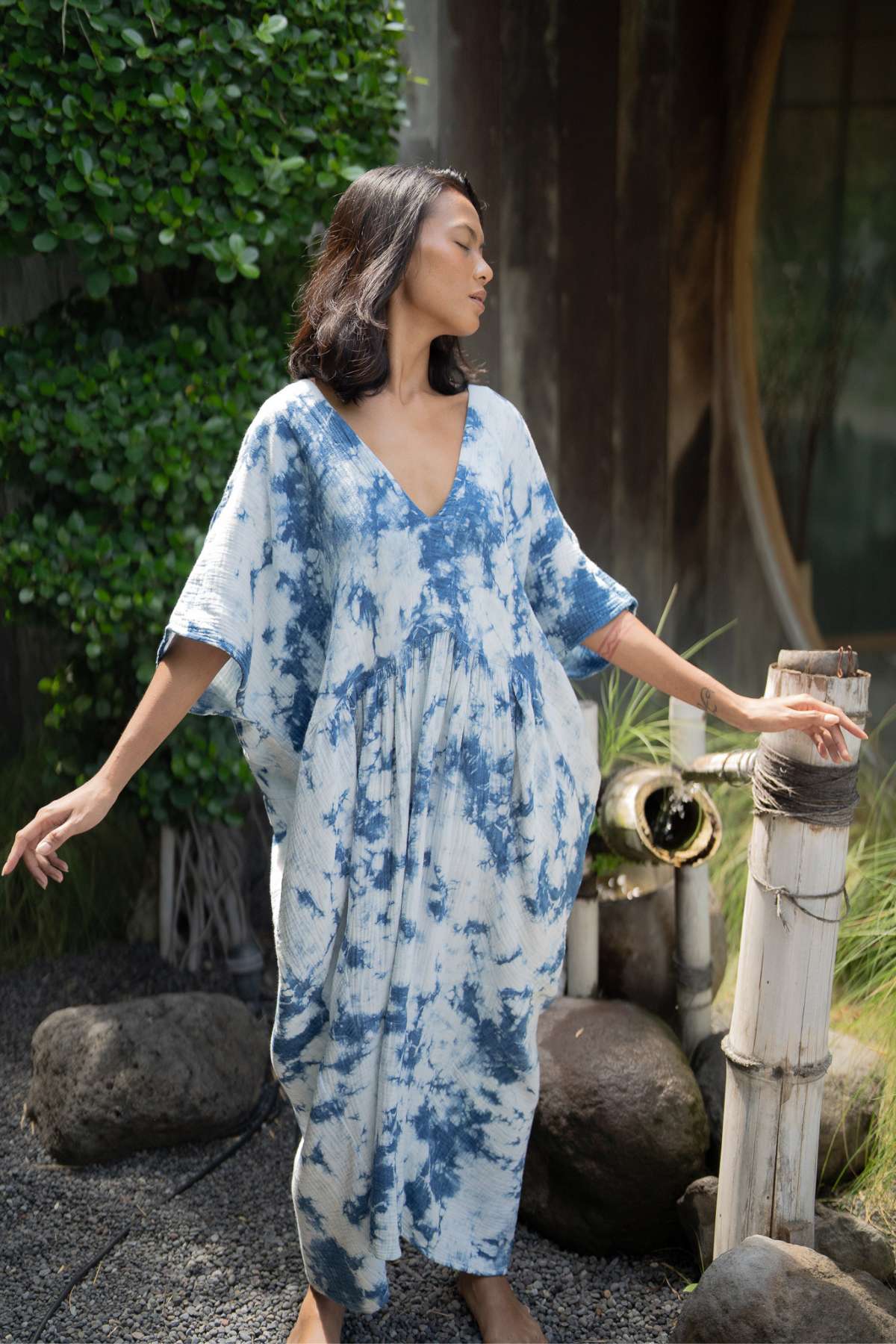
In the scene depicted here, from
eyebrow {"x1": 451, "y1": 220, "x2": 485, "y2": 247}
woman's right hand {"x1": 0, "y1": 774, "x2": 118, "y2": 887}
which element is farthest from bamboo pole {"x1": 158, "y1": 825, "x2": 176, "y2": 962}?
eyebrow {"x1": 451, "y1": 220, "x2": 485, "y2": 247}

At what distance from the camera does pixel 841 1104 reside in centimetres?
257

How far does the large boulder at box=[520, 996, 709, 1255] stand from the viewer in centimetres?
250

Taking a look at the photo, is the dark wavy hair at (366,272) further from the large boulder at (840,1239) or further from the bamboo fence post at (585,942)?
the large boulder at (840,1239)

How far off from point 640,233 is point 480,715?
253 centimetres

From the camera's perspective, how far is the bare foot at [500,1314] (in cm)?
225

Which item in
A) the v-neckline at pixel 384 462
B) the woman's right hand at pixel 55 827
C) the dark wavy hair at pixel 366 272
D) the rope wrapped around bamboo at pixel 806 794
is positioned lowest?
the woman's right hand at pixel 55 827

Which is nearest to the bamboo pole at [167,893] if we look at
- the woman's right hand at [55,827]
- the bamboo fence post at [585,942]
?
the bamboo fence post at [585,942]

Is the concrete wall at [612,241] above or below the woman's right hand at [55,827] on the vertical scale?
above

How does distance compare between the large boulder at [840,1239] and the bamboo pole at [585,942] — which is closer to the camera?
the large boulder at [840,1239]

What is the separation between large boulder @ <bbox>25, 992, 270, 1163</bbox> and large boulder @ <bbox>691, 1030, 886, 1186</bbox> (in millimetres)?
1037

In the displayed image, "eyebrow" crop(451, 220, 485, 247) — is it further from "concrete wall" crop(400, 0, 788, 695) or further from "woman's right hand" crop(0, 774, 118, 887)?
"concrete wall" crop(400, 0, 788, 695)

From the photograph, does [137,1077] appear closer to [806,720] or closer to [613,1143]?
[613,1143]

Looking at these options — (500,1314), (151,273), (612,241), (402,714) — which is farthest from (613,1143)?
(612,241)

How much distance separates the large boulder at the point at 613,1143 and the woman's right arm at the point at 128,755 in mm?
1128
